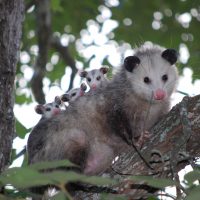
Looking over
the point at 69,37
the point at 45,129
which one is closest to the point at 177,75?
the point at 45,129

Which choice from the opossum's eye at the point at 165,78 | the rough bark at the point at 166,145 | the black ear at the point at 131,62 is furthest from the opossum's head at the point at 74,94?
the rough bark at the point at 166,145

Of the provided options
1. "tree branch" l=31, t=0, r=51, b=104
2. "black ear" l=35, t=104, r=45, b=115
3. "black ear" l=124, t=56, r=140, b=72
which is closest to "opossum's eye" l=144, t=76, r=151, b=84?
"black ear" l=124, t=56, r=140, b=72

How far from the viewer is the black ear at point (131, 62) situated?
11.1ft

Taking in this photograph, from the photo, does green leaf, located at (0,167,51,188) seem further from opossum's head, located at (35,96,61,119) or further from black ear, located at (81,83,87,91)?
black ear, located at (81,83,87,91)

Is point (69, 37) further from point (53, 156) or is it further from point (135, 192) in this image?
point (135, 192)

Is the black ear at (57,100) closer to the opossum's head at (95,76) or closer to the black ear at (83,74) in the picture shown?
the opossum's head at (95,76)

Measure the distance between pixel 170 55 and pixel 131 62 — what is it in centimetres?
27

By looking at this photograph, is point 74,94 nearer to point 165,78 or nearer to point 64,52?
point 165,78

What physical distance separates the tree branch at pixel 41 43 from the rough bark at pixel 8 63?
6.17 feet

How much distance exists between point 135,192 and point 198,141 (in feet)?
1.28

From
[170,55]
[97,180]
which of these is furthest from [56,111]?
[97,180]

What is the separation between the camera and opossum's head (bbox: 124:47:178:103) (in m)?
3.26

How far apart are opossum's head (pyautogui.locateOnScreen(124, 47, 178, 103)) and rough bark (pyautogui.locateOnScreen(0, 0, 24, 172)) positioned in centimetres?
92

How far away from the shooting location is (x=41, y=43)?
4785 mm
